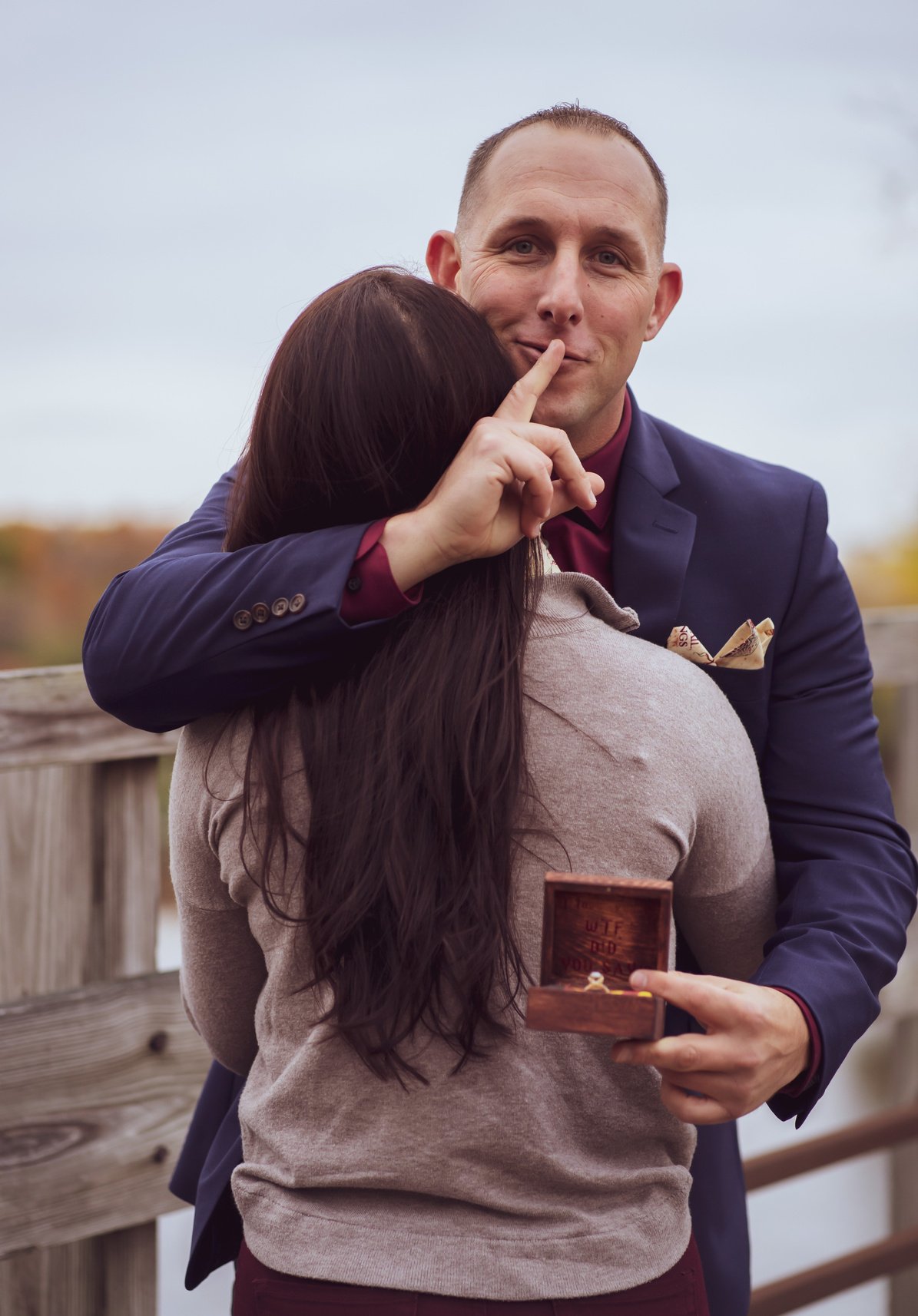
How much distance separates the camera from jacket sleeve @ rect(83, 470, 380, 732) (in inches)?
49.7

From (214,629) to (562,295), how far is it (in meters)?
0.66

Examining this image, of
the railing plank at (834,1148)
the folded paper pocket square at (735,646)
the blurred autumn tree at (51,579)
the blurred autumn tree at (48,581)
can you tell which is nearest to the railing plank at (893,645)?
the railing plank at (834,1148)

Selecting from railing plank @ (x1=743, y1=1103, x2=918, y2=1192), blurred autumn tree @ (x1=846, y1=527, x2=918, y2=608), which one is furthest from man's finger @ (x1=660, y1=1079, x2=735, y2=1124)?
blurred autumn tree @ (x1=846, y1=527, x2=918, y2=608)

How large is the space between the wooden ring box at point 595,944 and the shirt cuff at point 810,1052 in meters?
0.19

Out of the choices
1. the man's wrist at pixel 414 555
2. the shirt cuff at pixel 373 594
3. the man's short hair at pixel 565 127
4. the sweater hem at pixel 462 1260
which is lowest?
the sweater hem at pixel 462 1260

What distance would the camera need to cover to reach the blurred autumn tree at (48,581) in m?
14.3

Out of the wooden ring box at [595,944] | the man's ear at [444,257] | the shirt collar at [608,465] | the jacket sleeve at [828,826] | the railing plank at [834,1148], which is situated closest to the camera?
the wooden ring box at [595,944]

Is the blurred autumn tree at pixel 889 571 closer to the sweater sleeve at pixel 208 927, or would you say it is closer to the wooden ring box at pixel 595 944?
the sweater sleeve at pixel 208 927

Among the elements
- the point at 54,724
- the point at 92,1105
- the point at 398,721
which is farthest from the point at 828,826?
the point at 92,1105

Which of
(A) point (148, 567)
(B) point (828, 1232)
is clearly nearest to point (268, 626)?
(A) point (148, 567)

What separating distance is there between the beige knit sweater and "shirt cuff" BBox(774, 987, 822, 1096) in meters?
0.14

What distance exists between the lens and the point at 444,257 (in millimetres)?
1960

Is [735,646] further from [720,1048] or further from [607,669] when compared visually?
[720,1048]

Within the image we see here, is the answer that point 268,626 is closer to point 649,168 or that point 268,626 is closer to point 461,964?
point 461,964
